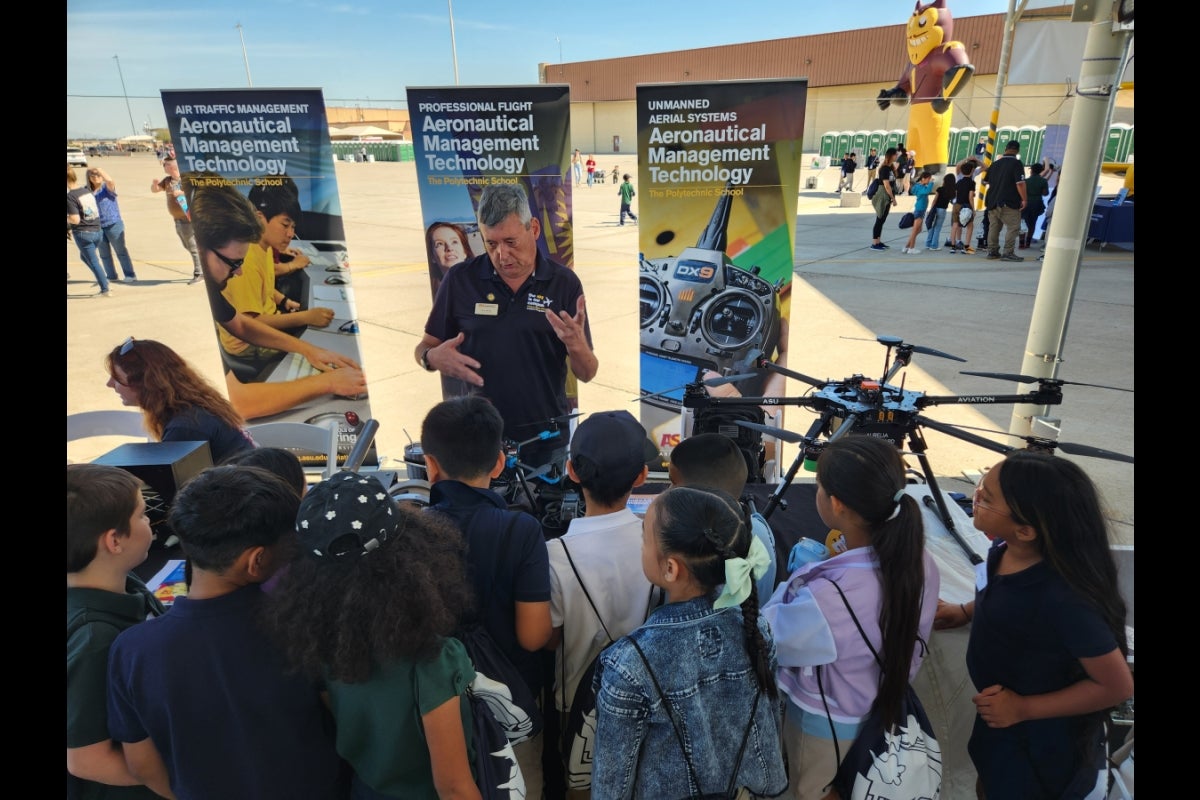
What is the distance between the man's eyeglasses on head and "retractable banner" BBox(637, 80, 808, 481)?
2.80 m

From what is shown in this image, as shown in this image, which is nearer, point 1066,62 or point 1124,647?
point 1124,647

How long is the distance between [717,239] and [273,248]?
3082 mm

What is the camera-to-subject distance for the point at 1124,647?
1782mm

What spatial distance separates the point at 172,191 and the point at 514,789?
10.5m

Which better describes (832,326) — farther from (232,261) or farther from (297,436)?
(232,261)

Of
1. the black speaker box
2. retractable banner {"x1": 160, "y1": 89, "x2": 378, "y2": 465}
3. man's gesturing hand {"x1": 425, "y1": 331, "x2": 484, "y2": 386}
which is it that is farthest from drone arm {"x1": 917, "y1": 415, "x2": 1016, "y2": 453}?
retractable banner {"x1": 160, "y1": 89, "x2": 378, "y2": 465}

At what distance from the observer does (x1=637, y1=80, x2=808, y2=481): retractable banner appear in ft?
13.3

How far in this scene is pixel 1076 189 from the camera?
4.25 metres

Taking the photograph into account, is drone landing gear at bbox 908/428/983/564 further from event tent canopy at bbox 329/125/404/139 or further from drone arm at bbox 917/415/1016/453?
event tent canopy at bbox 329/125/404/139

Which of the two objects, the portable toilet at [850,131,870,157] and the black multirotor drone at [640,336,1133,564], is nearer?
the black multirotor drone at [640,336,1133,564]

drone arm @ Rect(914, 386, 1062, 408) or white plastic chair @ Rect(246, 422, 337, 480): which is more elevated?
drone arm @ Rect(914, 386, 1062, 408)

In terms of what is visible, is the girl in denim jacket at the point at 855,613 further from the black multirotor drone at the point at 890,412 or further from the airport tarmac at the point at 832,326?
the airport tarmac at the point at 832,326

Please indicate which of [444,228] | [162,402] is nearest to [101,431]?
[162,402]
